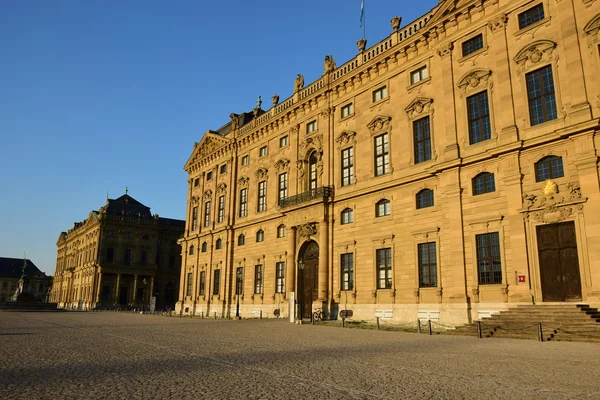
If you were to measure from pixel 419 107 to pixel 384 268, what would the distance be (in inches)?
426

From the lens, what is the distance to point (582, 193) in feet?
66.6

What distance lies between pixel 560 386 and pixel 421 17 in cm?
2662

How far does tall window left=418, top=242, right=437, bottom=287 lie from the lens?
87.1 ft

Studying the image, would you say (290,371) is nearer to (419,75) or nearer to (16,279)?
(419,75)

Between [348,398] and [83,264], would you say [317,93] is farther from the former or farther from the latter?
[83,264]

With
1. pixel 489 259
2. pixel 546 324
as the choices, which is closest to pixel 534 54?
pixel 489 259

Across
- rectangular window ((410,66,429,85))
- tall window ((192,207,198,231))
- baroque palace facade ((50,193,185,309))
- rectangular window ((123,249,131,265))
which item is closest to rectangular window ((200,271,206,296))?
tall window ((192,207,198,231))

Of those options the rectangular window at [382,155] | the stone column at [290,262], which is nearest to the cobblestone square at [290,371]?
the rectangular window at [382,155]

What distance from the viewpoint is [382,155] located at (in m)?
31.6

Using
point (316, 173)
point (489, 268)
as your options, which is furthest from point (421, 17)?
point (489, 268)

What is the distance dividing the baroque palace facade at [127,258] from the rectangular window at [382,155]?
6187 centimetres

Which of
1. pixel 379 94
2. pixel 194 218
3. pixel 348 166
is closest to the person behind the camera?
pixel 379 94

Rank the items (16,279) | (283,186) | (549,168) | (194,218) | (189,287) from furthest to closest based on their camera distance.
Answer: (16,279)
(194,218)
(189,287)
(283,186)
(549,168)

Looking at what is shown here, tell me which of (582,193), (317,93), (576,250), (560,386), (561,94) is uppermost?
(317,93)
